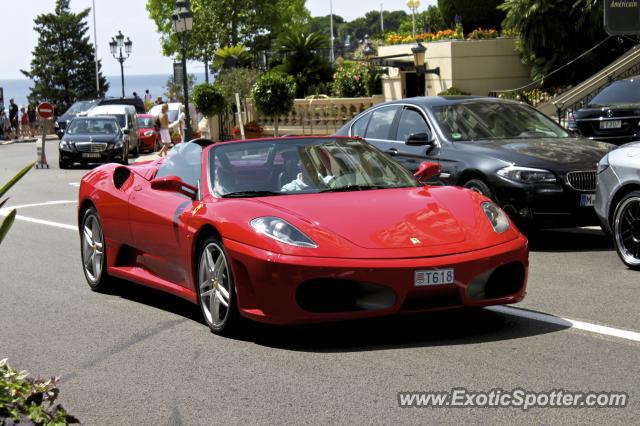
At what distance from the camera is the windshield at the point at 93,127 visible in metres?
34.3

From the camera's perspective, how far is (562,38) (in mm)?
35062

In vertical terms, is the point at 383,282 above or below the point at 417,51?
below

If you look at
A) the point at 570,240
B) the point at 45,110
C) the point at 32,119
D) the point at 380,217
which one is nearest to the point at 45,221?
the point at 570,240

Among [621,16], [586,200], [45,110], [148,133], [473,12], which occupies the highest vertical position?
[473,12]

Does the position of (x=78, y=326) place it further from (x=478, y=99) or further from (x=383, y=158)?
(x=478, y=99)

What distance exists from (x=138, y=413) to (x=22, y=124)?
190 feet

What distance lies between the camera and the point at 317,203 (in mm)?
7680

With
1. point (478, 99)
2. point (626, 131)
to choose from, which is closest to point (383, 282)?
point (478, 99)

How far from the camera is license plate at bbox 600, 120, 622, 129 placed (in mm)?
17609

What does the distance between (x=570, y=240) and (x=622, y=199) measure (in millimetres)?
2431

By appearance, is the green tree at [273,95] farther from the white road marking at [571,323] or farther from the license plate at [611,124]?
the white road marking at [571,323]

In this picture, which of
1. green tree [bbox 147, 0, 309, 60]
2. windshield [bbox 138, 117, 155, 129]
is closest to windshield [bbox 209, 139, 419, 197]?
windshield [bbox 138, 117, 155, 129]

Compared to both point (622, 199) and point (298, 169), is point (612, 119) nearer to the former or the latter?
point (622, 199)

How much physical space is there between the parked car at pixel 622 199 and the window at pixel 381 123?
11.4ft
